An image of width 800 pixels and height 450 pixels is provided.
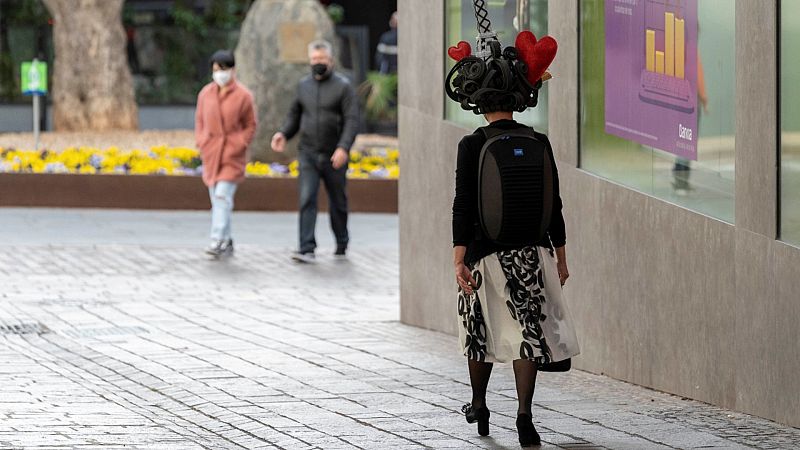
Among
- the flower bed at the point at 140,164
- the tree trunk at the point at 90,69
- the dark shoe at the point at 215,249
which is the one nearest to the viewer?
the dark shoe at the point at 215,249

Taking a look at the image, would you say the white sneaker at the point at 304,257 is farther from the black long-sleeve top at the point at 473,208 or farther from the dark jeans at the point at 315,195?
the black long-sleeve top at the point at 473,208

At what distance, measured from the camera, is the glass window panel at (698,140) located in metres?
7.88

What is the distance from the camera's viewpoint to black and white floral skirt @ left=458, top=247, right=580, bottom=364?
7098mm

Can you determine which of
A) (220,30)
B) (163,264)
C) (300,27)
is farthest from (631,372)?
(220,30)

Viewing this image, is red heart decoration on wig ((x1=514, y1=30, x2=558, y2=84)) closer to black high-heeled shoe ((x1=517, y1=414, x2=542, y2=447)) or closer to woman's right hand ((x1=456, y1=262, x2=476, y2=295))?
woman's right hand ((x1=456, y1=262, x2=476, y2=295))

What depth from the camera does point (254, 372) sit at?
362 inches

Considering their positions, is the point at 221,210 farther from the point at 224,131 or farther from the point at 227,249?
the point at 224,131

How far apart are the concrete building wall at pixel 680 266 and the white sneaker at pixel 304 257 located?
12.1 feet

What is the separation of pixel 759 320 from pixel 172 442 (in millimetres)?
2490

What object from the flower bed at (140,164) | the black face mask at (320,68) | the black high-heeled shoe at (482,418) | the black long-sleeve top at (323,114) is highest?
the black face mask at (320,68)

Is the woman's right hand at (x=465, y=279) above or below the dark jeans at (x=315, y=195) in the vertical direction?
above

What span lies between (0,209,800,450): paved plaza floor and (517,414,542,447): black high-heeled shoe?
0.09 metres

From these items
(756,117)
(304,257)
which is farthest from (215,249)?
(756,117)

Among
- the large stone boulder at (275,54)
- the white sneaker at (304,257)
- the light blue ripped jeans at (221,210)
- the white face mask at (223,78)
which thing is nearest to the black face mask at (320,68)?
the white face mask at (223,78)
